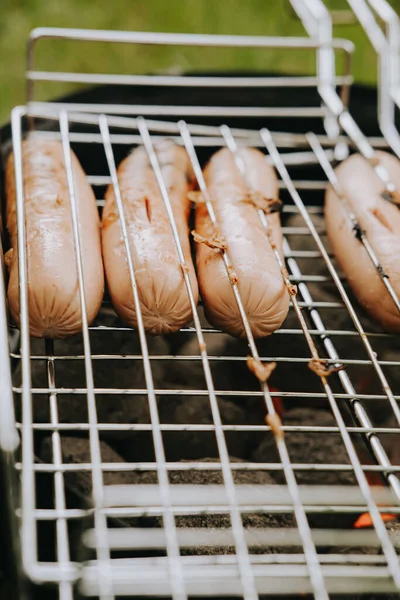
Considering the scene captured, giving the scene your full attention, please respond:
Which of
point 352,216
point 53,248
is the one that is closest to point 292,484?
point 53,248

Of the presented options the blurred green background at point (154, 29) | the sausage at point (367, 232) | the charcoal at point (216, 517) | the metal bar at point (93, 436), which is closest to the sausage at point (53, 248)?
the metal bar at point (93, 436)

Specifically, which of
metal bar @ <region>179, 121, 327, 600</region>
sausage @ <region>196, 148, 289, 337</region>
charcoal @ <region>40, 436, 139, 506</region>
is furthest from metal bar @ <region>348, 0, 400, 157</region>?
charcoal @ <region>40, 436, 139, 506</region>

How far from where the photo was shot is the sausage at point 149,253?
1608mm

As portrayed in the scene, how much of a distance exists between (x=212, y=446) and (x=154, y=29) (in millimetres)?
3418

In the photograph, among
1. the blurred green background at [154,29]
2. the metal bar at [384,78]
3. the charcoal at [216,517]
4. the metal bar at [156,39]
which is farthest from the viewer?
the blurred green background at [154,29]

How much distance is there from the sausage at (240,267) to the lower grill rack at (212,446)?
41 mm

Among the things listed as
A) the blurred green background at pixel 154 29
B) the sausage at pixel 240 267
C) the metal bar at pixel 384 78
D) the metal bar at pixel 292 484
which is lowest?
the metal bar at pixel 292 484

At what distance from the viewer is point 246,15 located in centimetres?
474

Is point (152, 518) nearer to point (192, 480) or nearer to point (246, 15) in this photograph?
point (192, 480)

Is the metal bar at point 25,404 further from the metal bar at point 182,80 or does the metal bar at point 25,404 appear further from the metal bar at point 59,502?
the metal bar at point 182,80

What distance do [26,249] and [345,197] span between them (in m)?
0.98

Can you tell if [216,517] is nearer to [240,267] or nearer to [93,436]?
[93,436]

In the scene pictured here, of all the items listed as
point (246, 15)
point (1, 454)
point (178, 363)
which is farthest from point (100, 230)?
point (246, 15)

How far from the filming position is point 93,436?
1.26m
